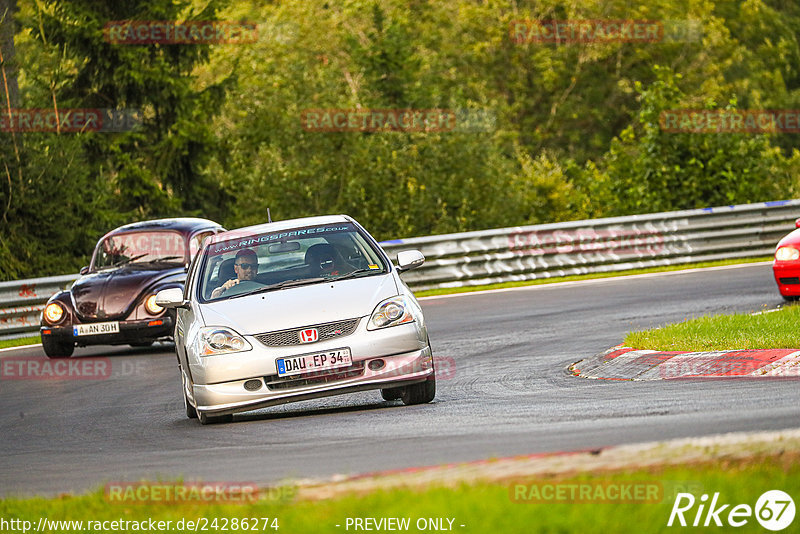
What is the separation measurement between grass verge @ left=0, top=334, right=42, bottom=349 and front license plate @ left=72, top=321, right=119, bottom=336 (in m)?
A: 3.28

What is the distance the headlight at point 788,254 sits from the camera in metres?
15.1

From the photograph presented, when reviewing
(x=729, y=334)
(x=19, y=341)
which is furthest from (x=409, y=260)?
(x=19, y=341)

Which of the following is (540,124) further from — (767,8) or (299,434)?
(299,434)

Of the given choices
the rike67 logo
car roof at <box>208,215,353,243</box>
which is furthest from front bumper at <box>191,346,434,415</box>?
the rike67 logo

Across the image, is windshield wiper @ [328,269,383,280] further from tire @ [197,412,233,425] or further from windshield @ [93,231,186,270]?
windshield @ [93,231,186,270]

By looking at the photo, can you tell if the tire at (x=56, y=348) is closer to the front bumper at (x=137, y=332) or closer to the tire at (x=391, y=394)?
the front bumper at (x=137, y=332)

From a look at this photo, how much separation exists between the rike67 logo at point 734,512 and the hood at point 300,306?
4993 millimetres

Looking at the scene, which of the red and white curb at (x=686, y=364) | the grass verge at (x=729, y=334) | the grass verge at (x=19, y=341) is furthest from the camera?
the grass verge at (x=19, y=341)

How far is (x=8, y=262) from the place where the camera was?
25609mm

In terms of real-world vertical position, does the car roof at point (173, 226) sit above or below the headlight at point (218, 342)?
below

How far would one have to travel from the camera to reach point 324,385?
9484 millimetres

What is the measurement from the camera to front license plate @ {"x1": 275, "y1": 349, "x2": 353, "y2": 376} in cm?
947

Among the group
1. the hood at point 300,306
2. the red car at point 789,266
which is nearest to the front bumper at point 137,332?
the hood at point 300,306

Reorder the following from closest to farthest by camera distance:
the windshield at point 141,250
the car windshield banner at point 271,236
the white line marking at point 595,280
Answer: the car windshield banner at point 271,236, the windshield at point 141,250, the white line marking at point 595,280
